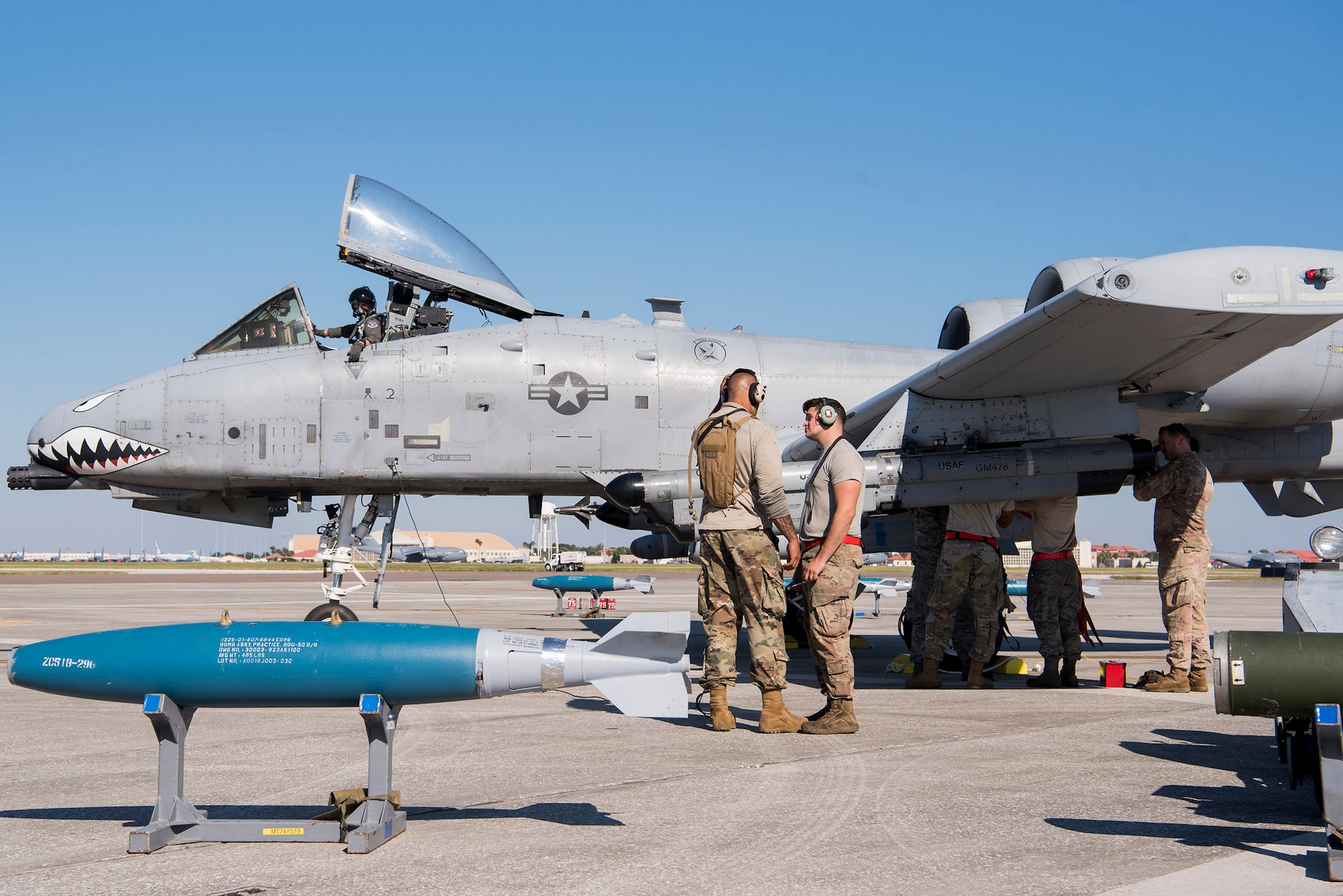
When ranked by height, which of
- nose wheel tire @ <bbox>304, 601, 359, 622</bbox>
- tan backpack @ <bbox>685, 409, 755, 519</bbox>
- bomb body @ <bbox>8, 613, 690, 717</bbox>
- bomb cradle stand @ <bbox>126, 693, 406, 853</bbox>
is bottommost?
bomb cradle stand @ <bbox>126, 693, 406, 853</bbox>

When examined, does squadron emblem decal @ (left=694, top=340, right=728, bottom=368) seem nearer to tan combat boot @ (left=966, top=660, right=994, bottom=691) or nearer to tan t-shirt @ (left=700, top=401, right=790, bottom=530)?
tan combat boot @ (left=966, top=660, right=994, bottom=691)

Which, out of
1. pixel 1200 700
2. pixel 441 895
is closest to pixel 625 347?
pixel 1200 700

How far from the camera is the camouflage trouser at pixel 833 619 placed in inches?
266

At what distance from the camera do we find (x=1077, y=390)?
988 centimetres

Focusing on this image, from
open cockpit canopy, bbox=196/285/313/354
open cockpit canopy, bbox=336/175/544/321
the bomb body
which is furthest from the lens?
open cockpit canopy, bbox=196/285/313/354

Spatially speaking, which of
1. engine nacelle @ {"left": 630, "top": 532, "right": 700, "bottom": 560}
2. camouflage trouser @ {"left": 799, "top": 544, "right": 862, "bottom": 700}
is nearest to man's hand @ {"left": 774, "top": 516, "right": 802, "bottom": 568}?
camouflage trouser @ {"left": 799, "top": 544, "right": 862, "bottom": 700}

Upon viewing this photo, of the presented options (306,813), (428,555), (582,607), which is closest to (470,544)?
(428,555)

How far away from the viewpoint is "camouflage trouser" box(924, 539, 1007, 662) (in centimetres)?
909

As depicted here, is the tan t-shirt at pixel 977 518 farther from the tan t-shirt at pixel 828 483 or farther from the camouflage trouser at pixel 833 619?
the camouflage trouser at pixel 833 619

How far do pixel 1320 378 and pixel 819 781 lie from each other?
8438mm

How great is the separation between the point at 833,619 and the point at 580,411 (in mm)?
5411

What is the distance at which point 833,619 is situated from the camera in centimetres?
684

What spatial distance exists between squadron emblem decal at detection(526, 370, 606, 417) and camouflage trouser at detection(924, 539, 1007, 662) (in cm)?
438

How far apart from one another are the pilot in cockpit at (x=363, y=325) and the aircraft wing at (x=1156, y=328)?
19.3ft
